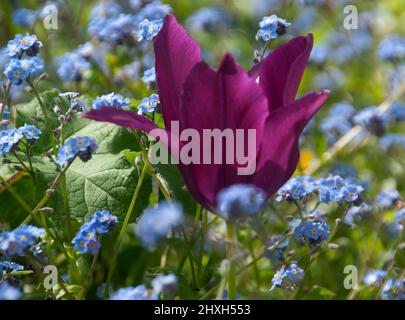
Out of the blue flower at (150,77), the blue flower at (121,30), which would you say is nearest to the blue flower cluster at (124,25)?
the blue flower at (121,30)

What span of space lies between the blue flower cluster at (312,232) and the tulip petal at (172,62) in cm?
38

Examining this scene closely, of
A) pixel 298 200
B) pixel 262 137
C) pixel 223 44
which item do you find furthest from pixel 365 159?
pixel 262 137

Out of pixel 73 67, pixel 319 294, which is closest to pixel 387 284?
pixel 319 294

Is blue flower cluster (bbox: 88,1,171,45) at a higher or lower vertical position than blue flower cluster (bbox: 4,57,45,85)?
higher

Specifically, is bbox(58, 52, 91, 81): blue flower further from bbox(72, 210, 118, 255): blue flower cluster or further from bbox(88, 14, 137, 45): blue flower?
bbox(72, 210, 118, 255): blue flower cluster

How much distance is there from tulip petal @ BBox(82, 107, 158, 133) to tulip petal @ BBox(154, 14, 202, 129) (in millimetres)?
53

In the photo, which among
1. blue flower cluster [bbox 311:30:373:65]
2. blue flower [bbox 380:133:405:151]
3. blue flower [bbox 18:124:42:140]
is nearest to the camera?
blue flower [bbox 18:124:42:140]

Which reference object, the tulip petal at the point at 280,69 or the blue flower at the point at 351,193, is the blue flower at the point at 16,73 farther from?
the blue flower at the point at 351,193

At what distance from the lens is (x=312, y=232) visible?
1.56 metres

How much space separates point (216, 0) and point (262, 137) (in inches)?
101

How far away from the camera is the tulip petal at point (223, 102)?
1.26 metres

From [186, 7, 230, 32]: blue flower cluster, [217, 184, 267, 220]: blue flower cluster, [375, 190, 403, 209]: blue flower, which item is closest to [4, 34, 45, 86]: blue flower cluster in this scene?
[217, 184, 267, 220]: blue flower cluster

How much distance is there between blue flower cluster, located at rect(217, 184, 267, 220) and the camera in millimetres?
1209

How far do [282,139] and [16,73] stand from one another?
51 centimetres
